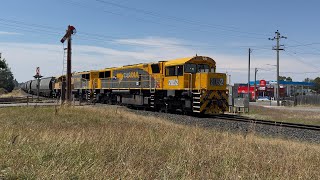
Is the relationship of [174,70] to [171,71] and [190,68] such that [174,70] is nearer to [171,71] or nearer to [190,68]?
[171,71]

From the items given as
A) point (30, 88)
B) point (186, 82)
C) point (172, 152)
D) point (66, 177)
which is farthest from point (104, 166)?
point (30, 88)

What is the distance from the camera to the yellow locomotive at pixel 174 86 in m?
22.8

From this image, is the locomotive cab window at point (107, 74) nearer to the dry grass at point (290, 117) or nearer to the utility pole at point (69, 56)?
the utility pole at point (69, 56)

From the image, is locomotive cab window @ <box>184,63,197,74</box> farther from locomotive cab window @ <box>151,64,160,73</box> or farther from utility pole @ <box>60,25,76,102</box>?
utility pole @ <box>60,25,76,102</box>

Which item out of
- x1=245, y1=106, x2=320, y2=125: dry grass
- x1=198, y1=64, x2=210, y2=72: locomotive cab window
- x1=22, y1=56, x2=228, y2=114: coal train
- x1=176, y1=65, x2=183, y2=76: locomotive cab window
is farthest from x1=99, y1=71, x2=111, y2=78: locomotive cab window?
x1=245, y1=106, x2=320, y2=125: dry grass

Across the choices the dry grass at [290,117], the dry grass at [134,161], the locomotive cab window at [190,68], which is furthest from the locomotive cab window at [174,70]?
the dry grass at [134,161]

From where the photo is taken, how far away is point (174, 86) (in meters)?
24.2

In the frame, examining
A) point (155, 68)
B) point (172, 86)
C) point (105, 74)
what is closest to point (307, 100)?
point (105, 74)

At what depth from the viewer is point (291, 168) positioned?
5953 millimetres

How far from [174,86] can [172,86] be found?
19cm

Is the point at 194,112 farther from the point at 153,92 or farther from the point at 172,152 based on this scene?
the point at 172,152

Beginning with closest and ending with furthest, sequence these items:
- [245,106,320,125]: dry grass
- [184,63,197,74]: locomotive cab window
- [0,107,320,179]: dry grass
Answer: [0,107,320,179]: dry grass
[184,63,197,74]: locomotive cab window
[245,106,320,125]: dry grass

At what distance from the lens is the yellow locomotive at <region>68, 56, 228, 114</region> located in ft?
74.7

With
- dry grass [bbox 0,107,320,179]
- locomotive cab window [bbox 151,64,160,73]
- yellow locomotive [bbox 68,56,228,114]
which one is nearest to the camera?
dry grass [bbox 0,107,320,179]
